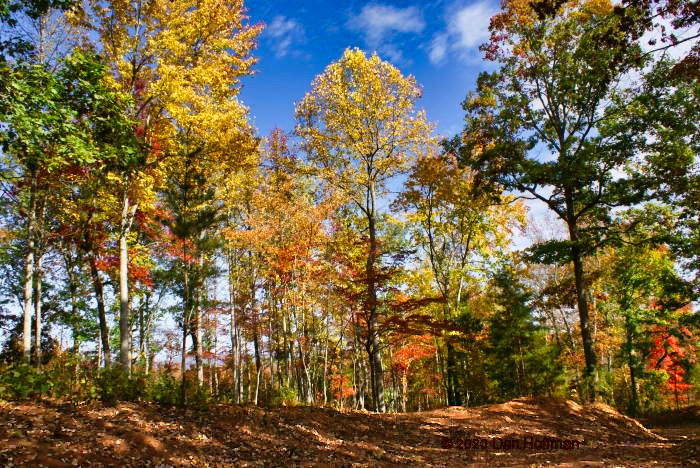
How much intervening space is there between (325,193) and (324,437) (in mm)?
11448

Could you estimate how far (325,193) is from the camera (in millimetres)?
18594

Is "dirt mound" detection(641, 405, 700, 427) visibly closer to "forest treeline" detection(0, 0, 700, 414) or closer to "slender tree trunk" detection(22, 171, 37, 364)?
"forest treeline" detection(0, 0, 700, 414)

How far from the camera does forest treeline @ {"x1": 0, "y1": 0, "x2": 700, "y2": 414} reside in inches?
321

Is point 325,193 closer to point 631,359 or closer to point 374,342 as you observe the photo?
point 374,342

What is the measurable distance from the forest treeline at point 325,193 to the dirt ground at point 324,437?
1.23 m

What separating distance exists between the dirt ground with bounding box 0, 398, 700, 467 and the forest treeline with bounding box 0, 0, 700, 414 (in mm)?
1229

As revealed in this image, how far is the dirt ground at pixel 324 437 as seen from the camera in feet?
19.7

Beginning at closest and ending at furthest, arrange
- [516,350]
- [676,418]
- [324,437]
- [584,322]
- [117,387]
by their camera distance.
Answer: [117,387] → [324,437] → [584,322] → [676,418] → [516,350]

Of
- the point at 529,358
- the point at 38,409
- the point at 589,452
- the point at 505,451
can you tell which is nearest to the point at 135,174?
the point at 38,409

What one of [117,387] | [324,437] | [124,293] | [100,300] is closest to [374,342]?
[324,437]

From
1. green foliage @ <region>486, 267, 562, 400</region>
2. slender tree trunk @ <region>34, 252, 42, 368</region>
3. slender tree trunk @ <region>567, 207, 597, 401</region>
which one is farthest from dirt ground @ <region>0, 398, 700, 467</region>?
green foliage @ <region>486, 267, 562, 400</region>

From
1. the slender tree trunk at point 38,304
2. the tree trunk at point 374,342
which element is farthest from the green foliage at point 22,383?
the tree trunk at point 374,342

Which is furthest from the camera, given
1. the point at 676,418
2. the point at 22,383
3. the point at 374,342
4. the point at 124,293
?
the point at 676,418

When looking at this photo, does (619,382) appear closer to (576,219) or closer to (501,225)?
(501,225)
